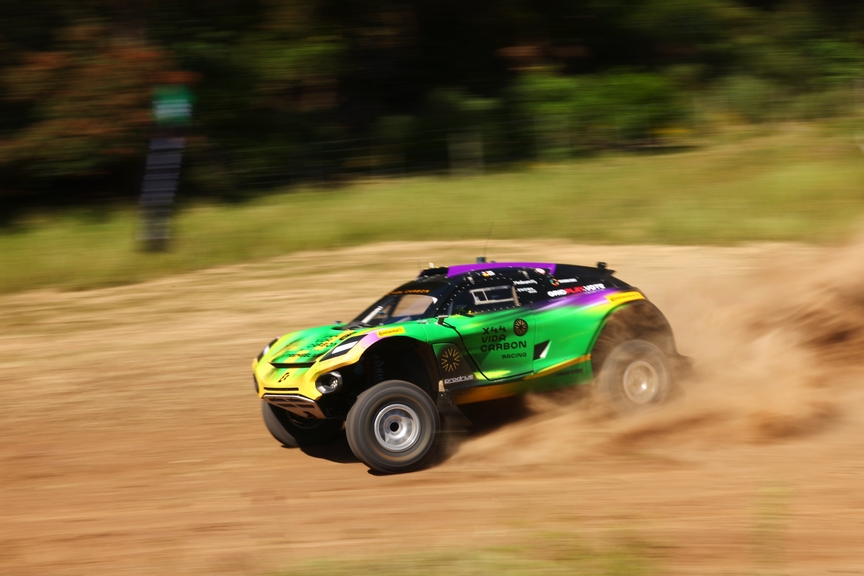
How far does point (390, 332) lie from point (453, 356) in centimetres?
60

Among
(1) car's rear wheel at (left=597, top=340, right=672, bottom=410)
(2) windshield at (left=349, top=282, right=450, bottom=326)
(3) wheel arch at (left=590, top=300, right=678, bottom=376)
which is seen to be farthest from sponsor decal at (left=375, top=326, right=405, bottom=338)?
(1) car's rear wheel at (left=597, top=340, right=672, bottom=410)

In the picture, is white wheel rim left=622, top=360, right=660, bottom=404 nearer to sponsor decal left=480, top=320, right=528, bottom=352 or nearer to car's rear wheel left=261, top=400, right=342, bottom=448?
sponsor decal left=480, top=320, right=528, bottom=352

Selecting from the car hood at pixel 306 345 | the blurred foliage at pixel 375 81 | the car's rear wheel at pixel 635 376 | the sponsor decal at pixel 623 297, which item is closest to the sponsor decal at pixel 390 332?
the car hood at pixel 306 345

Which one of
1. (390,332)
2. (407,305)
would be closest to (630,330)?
(407,305)

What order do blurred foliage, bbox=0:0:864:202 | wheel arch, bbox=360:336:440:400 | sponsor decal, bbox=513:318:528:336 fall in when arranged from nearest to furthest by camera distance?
wheel arch, bbox=360:336:440:400 < sponsor decal, bbox=513:318:528:336 < blurred foliage, bbox=0:0:864:202

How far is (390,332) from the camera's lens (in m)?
7.54

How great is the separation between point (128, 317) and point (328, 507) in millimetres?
7947

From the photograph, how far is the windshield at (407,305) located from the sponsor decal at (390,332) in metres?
0.35

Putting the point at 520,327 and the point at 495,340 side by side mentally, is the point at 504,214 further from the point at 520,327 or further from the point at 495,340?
the point at 495,340

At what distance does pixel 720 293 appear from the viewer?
1178 cm

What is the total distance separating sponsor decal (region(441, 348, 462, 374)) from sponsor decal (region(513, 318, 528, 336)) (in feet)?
1.99

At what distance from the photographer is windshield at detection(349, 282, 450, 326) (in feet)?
26.3

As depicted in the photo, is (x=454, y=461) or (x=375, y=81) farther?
(x=375, y=81)

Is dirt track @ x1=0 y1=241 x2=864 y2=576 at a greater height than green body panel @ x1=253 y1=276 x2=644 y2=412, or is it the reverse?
green body panel @ x1=253 y1=276 x2=644 y2=412
